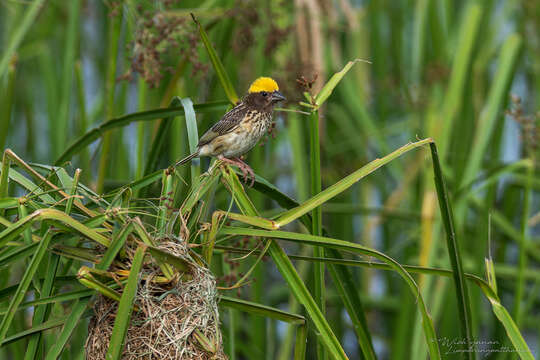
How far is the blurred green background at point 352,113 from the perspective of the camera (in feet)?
9.72

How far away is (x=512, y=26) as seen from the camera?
5.69 meters

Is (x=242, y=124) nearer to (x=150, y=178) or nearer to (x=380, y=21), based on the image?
(x=150, y=178)

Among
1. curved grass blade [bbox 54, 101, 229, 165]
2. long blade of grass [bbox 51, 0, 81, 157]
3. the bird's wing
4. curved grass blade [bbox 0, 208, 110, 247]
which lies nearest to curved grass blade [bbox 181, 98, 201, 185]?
curved grass blade [bbox 54, 101, 229, 165]

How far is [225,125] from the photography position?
113 inches

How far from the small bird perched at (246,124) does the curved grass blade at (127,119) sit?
453 millimetres

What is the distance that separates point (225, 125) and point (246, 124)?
0.09 m

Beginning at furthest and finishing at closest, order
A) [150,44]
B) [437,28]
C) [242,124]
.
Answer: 1. [437,28]
2. [242,124]
3. [150,44]

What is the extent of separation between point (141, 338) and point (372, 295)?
10.2 feet

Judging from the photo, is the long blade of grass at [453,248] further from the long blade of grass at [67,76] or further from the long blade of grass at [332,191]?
the long blade of grass at [67,76]

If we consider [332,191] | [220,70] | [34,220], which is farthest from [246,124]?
[34,220]

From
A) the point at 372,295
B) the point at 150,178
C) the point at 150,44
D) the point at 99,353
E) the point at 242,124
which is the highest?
the point at 150,44

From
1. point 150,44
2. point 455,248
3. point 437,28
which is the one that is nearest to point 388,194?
point 437,28

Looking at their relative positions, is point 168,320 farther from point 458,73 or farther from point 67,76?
point 458,73

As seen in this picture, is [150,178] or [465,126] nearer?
[150,178]
